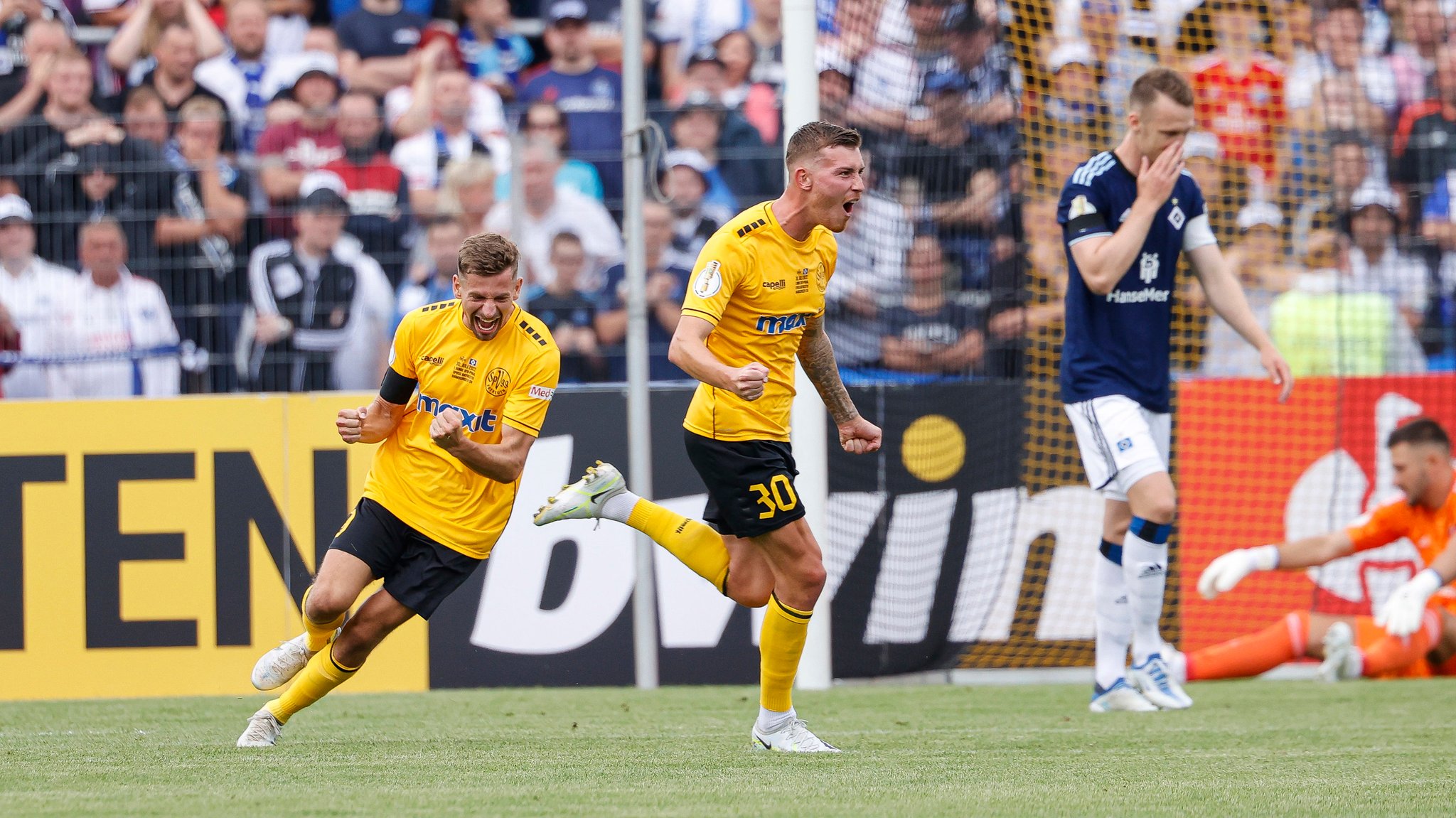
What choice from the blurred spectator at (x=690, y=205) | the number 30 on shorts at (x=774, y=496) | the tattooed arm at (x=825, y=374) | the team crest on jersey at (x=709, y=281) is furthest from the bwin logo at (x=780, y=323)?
the blurred spectator at (x=690, y=205)

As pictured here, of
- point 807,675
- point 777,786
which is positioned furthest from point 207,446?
point 777,786

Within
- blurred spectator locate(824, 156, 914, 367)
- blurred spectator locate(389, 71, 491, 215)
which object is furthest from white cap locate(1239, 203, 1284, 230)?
blurred spectator locate(389, 71, 491, 215)

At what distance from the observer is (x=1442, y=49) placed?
36.7ft

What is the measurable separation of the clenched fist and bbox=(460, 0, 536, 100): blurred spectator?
26.4 ft

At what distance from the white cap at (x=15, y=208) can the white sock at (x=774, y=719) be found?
603 centimetres

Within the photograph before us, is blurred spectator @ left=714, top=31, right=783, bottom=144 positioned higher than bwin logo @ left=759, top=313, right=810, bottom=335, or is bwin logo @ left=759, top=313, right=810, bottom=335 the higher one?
blurred spectator @ left=714, top=31, right=783, bottom=144

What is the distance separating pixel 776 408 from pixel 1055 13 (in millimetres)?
5213

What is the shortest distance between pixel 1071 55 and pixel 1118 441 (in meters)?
3.72

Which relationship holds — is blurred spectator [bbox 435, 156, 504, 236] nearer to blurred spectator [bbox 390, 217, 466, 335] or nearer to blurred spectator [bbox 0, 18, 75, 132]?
blurred spectator [bbox 390, 217, 466, 335]

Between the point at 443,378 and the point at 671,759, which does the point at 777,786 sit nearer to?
the point at 671,759

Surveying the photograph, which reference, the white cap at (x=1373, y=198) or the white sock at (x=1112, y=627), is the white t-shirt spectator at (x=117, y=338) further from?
the white cap at (x=1373, y=198)

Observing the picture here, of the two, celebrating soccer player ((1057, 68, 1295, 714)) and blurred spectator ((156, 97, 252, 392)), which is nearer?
celebrating soccer player ((1057, 68, 1295, 714))

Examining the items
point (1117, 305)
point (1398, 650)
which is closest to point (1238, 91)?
Answer: point (1398, 650)

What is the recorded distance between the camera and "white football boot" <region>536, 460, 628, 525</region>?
626 cm
